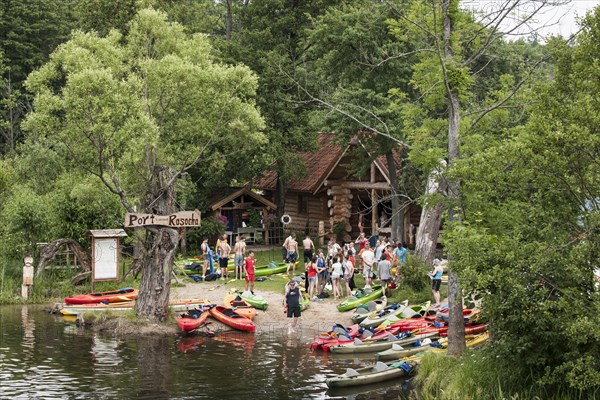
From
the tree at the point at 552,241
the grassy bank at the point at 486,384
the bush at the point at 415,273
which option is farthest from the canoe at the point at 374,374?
the bush at the point at 415,273

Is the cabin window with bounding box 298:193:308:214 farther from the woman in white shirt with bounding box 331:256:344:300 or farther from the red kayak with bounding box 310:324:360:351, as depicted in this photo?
the red kayak with bounding box 310:324:360:351

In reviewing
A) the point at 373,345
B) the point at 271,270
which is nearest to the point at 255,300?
the point at 271,270

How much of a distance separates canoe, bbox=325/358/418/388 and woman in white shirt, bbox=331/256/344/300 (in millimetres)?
9115

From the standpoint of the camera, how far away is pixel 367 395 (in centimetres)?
1952

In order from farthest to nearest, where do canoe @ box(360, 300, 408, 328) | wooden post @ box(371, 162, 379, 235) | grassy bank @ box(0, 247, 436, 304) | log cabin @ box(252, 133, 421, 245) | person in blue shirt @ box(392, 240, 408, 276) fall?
wooden post @ box(371, 162, 379, 235) < log cabin @ box(252, 133, 421, 245) < grassy bank @ box(0, 247, 436, 304) < person in blue shirt @ box(392, 240, 408, 276) < canoe @ box(360, 300, 408, 328)

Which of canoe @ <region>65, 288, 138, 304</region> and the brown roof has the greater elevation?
the brown roof

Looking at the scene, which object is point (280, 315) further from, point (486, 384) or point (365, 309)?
point (486, 384)

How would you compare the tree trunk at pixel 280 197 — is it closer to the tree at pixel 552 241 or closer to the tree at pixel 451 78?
the tree at pixel 451 78

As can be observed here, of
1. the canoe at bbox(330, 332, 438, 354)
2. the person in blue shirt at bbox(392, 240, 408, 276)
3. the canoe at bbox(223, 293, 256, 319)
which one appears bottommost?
the canoe at bbox(330, 332, 438, 354)

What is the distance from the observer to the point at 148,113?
92.3ft

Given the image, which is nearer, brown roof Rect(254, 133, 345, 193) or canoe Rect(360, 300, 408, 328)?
canoe Rect(360, 300, 408, 328)

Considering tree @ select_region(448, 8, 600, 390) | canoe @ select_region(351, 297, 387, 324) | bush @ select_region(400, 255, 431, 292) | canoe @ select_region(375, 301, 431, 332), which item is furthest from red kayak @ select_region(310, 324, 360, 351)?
tree @ select_region(448, 8, 600, 390)

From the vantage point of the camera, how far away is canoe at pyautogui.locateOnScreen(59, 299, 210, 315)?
2872cm

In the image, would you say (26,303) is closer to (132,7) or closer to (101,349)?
(101,349)
